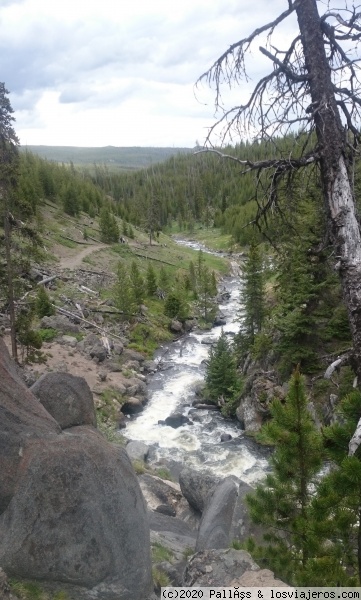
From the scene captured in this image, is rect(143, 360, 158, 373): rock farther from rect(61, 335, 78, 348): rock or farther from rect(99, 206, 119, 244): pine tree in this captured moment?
rect(99, 206, 119, 244): pine tree

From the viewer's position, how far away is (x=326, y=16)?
14.5ft

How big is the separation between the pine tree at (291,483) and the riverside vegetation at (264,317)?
19 mm

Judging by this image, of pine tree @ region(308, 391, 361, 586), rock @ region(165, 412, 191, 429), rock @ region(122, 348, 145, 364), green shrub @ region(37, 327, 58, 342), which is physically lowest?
rock @ region(165, 412, 191, 429)

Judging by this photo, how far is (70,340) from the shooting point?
116 ft

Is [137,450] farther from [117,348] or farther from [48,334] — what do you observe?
[48,334]

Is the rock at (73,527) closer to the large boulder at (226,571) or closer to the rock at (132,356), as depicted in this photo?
the large boulder at (226,571)

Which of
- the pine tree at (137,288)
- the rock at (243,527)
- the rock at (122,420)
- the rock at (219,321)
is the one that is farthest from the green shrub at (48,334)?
the rock at (243,527)

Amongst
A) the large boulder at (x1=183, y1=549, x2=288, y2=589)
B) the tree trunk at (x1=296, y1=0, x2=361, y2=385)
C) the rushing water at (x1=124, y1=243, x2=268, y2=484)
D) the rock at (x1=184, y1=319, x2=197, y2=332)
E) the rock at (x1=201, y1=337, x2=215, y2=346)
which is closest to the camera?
the tree trunk at (x1=296, y1=0, x2=361, y2=385)

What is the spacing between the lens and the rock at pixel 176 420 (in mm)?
26500

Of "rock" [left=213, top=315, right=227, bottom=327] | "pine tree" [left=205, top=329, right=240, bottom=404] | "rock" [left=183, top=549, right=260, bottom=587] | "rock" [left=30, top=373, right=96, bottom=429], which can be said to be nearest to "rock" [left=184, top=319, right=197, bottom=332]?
Answer: "rock" [left=213, top=315, right=227, bottom=327]

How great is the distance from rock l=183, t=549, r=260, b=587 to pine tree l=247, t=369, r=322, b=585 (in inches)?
20.7

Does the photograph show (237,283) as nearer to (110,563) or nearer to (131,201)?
(110,563)

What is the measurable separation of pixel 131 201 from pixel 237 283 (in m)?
84.2

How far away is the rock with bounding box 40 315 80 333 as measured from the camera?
1463 inches
